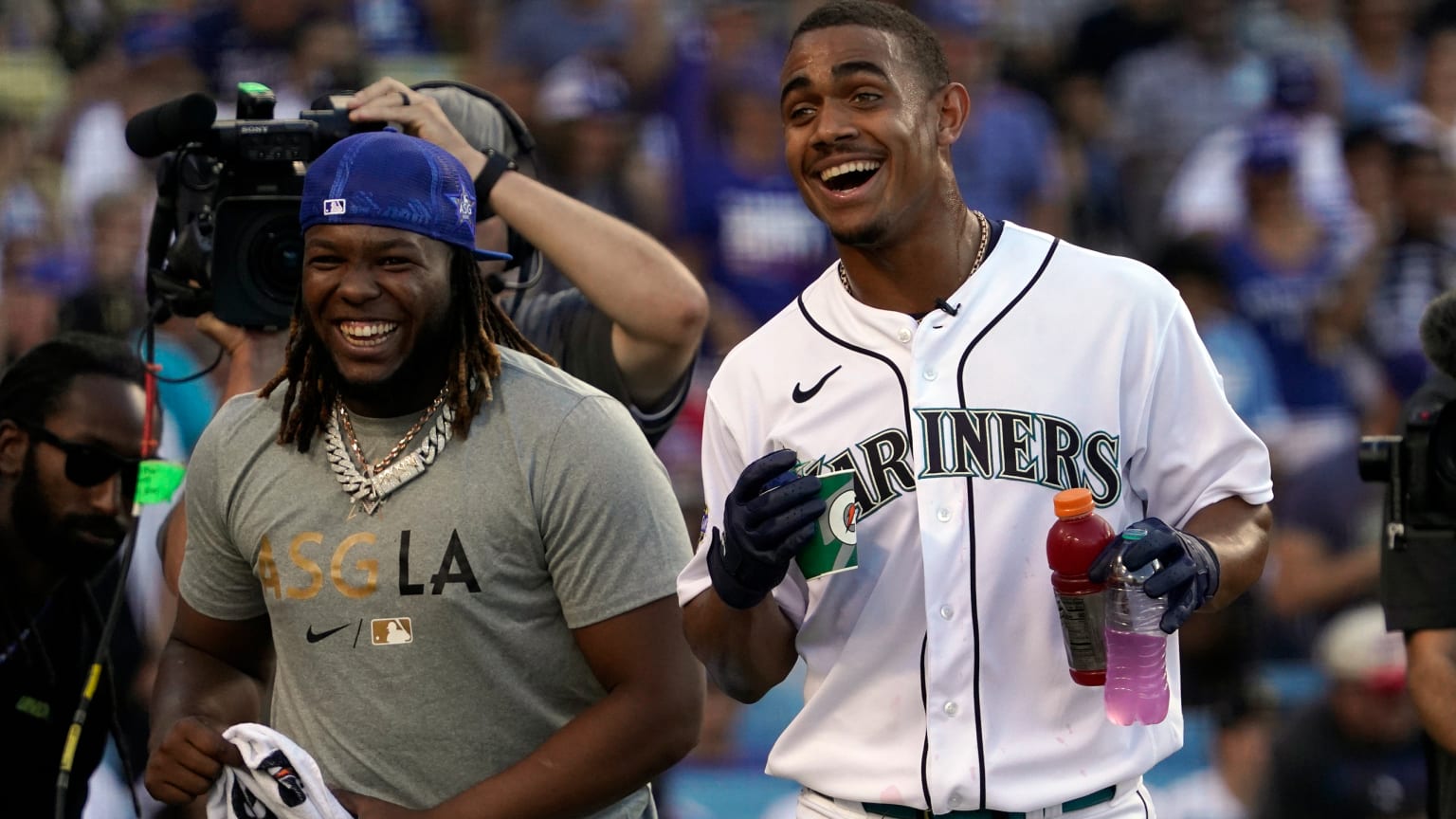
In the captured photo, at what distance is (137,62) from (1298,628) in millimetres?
4882

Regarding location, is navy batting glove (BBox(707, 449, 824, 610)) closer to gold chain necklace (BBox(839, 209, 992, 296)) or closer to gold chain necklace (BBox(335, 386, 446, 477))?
gold chain necklace (BBox(839, 209, 992, 296))

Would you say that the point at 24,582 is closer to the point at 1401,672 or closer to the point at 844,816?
the point at 844,816

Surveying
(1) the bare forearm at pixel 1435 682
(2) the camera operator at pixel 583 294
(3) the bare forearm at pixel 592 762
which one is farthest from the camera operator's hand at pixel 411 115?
(1) the bare forearm at pixel 1435 682

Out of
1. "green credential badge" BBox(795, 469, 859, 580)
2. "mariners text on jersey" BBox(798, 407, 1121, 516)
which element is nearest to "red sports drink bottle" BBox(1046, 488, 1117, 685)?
"mariners text on jersey" BBox(798, 407, 1121, 516)

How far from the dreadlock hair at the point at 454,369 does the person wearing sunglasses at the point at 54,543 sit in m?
0.96

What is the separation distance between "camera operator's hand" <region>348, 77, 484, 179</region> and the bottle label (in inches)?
61.0

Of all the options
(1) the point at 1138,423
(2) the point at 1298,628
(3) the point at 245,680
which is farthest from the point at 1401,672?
(3) the point at 245,680

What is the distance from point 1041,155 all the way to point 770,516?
5266 millimetres

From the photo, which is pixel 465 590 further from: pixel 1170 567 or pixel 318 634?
pixel 1170 567

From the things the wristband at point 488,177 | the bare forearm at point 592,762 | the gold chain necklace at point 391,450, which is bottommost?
the bare forearm at point 592,762

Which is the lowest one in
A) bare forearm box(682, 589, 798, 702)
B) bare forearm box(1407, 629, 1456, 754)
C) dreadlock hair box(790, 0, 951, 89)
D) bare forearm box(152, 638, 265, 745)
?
bare forearm box(1407, 629, 1456, 754)

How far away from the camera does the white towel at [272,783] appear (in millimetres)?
2607

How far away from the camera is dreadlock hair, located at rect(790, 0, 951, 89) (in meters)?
2.69

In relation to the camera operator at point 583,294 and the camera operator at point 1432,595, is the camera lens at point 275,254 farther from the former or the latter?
the camera operator at point 1432,595
